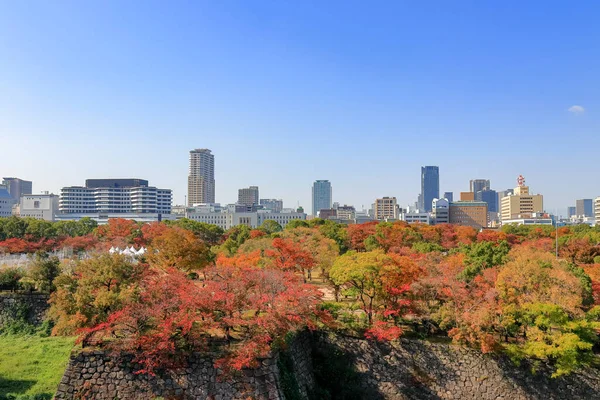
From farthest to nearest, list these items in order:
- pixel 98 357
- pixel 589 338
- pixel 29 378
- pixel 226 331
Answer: pixel 589 338 → pixel 29 378 → pixel 226 331 → pixel 98 357

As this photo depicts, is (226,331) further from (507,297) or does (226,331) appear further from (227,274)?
(507,297)

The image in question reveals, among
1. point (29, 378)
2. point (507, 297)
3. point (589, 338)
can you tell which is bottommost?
point (29, 378)

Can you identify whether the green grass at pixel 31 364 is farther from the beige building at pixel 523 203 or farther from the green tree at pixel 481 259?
the beige building at pixel 523 203

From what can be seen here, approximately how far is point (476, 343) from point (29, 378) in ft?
63.8

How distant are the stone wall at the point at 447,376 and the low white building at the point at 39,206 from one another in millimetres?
135359

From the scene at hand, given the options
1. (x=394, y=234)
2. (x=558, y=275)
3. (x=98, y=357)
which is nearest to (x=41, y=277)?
(x=98, y=357)

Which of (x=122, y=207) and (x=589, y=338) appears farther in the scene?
(x=122, y=207)

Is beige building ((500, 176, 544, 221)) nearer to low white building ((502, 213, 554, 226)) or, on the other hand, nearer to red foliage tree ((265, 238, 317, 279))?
low white building ((502, 213, 554, 226))

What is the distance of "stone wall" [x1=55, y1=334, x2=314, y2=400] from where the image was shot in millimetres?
15578

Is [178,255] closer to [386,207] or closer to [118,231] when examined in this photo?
[118,231]

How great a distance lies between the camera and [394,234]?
150ft

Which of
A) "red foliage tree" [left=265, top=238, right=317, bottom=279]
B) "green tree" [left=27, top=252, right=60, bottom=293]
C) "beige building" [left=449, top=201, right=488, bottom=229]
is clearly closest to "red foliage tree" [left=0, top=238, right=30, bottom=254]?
"green tree" [left=27, top=252, right=60, bottom=293]

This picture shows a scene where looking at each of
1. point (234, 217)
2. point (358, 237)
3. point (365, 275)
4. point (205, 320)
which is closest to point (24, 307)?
point (205, 320)

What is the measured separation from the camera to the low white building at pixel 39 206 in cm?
13175
